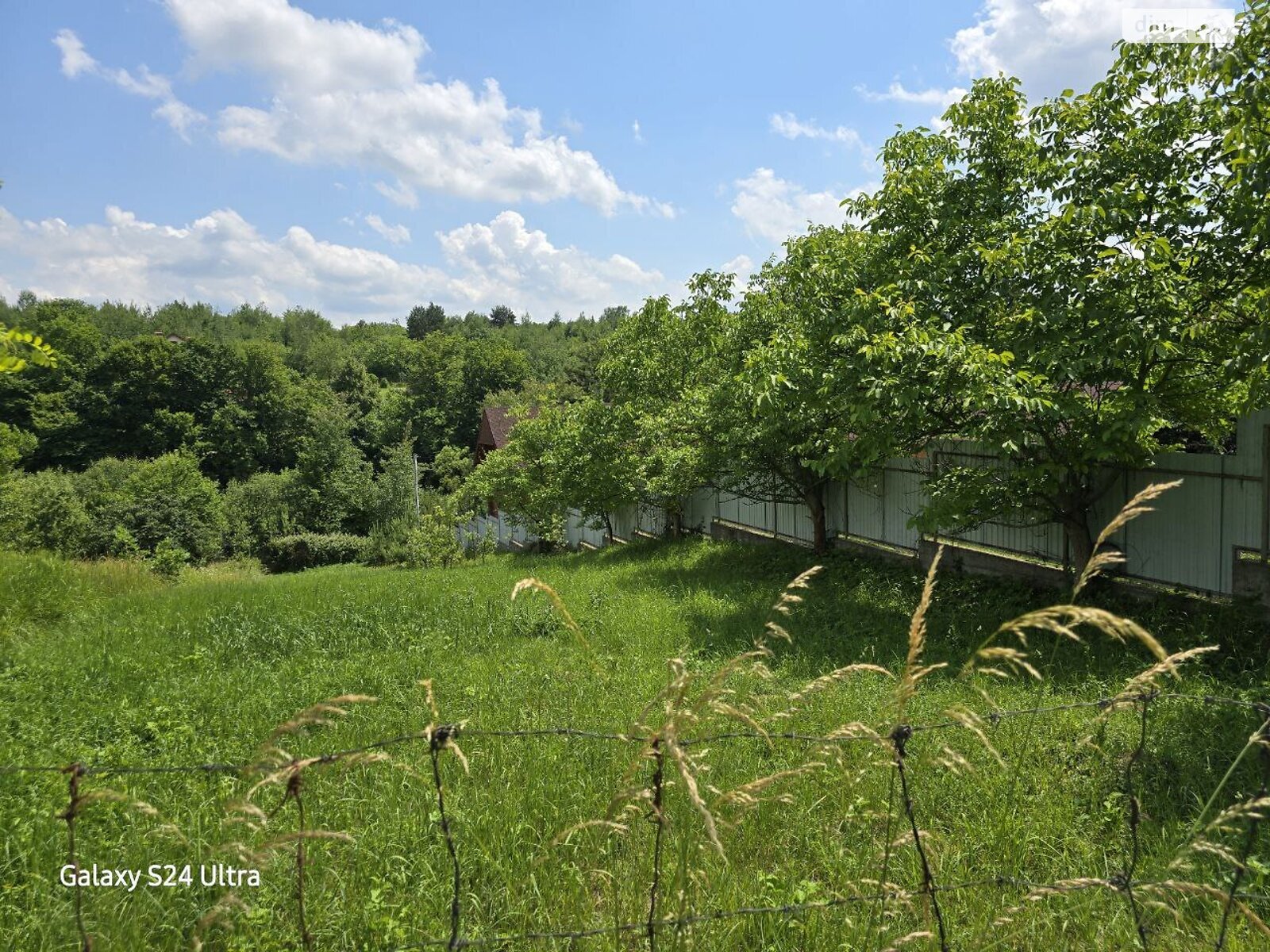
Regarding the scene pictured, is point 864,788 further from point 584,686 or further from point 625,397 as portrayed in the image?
point 625,397

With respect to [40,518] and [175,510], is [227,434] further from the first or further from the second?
[40,518]

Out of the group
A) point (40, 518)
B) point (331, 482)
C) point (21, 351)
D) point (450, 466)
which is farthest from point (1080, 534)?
point (331, 482)

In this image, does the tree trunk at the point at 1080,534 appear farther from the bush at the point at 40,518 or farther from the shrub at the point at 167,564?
the bush at the point at 40,518

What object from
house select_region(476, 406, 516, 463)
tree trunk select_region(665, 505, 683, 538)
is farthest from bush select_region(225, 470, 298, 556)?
tree trunk select_region(665, 505, 683, 538)

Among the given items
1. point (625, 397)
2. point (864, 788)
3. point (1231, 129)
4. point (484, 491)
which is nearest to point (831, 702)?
point (864, 788)

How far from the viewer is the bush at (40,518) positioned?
2509cm

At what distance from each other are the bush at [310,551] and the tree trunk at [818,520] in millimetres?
24337

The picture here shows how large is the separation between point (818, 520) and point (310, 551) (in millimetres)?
26686

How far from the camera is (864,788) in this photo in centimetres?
402

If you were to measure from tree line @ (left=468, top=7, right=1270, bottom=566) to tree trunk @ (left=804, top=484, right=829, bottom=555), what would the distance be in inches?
95.5

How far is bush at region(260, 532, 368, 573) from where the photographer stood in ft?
106

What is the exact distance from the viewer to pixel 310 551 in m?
32.4

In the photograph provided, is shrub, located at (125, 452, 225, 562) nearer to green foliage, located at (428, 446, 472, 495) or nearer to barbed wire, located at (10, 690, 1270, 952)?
green foliage, located at (428, 446, 472, 495)

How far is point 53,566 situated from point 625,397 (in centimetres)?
1020
